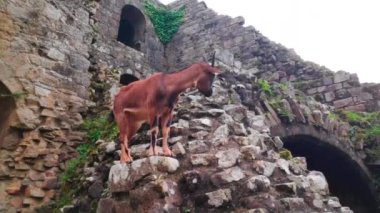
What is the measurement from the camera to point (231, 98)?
4.46 meters

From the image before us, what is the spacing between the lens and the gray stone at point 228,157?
→ 3254mm

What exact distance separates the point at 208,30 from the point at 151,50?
1692 mm

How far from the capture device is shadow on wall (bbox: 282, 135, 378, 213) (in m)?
6.58

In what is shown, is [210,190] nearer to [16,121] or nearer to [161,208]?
[161,208]

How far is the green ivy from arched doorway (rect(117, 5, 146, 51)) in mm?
325

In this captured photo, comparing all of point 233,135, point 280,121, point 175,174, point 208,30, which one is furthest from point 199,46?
point 175,174

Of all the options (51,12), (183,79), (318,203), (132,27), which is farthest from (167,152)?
(132,27)

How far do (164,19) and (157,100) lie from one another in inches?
323

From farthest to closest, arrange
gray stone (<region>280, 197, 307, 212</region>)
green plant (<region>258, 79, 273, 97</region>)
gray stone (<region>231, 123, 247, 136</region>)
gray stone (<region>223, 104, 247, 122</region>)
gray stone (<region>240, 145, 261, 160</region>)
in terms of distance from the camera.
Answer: green plant (<region>258, 79, 273, 97</region>) < gray stone (<region>223, 104, 247, 122</region>) < gray stone (<region>231, 123, 247, 136</region>) < gray stone (<region>240, 145, 261, 160</region>) < gray stone (<region>280, 197, 307, 212</region>)

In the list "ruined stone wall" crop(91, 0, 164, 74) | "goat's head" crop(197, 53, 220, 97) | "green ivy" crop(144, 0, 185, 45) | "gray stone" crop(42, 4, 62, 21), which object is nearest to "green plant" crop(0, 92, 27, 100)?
"gray stone" crop(42, 4, 62, 21)

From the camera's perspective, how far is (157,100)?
323 cm

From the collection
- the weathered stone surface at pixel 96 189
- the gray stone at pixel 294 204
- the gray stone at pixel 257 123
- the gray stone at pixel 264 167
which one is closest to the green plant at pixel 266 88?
the gray stone at pixel 257 123

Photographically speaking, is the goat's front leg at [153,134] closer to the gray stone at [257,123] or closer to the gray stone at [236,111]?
the gray stone at [236,111]

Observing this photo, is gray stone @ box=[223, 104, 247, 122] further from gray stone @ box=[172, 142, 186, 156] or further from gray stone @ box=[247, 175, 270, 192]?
gray stone @ box=[247, 175, 270, 192]
